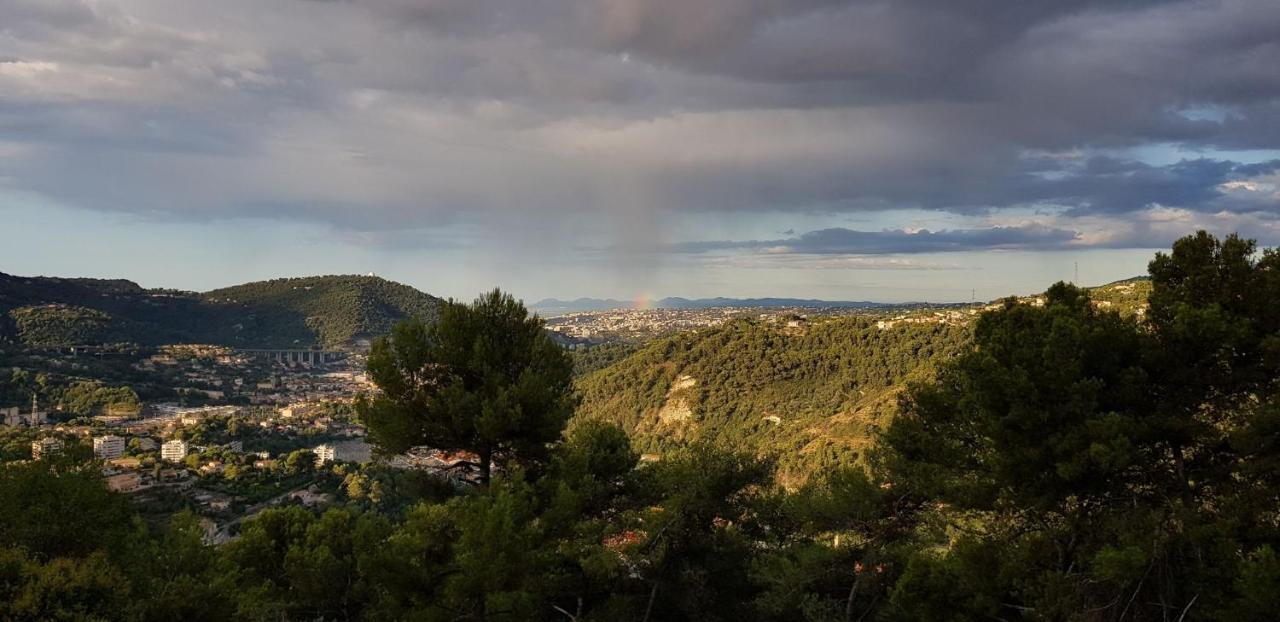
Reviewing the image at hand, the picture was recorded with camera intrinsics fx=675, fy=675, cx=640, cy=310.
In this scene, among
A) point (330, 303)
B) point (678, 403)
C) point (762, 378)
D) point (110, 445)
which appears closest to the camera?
point (110, 445)

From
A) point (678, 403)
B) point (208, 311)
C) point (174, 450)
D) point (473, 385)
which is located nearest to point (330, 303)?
point (208, 311)

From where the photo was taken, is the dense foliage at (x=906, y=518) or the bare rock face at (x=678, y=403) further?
the bare rock face at (x=678, y=403)

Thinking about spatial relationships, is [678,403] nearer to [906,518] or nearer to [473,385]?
[906,518]

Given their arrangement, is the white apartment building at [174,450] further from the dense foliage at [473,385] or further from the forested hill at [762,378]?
the dense foliage at [473,385]

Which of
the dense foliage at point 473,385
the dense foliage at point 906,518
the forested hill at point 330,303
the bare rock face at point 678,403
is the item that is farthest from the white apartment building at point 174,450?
the forested hill at point 330,303

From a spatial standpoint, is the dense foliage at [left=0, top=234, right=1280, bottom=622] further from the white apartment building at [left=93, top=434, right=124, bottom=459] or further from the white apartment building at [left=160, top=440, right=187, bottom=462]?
the white apartment building at [left=93, top=434, right=124, bottom=459]
